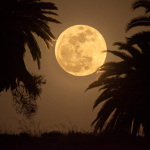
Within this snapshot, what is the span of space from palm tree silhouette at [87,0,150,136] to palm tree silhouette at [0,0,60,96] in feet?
14.3

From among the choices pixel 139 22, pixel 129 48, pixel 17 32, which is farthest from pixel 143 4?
pixel 17 32

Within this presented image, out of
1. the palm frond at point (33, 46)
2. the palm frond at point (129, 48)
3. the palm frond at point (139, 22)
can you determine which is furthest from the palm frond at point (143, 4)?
the palm frond at point (33, 46)

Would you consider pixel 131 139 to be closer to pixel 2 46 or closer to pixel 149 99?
pixel 149 99

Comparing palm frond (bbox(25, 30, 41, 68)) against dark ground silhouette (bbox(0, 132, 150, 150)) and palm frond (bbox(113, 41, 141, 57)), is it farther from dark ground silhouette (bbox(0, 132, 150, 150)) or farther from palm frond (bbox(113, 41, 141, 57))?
dark ground silhouette (bbox(0, 132, 150, 150))

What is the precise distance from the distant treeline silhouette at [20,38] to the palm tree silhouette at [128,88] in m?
4.03

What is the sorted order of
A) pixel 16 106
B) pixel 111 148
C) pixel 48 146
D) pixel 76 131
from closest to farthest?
pixel 111 148
pixel 48 146
pixel 76 131
pixel 16 106

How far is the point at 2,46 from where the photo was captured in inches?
627

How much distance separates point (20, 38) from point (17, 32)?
0.44 meters

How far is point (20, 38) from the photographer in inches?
657

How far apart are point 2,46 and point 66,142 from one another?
10.6 meters

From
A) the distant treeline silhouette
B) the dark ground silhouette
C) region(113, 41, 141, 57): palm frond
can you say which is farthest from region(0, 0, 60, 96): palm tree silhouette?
the dark ground silhouette

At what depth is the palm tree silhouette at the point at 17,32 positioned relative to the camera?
1593 centimetres

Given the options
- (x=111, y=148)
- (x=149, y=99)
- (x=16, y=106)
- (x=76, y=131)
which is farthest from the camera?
(x=16, y=106)

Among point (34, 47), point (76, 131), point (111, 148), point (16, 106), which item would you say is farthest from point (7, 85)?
point (111, 148)
